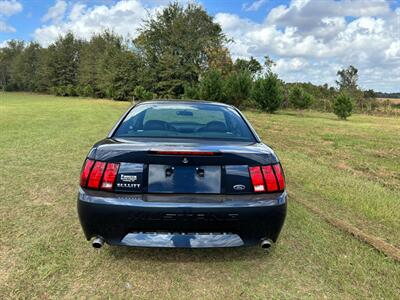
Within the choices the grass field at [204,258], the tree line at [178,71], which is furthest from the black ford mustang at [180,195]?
the tree line at [178,71]

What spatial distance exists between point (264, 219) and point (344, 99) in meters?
23.7

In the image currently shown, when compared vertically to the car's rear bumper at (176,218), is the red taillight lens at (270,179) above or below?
above

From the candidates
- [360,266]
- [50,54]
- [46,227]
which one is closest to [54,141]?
[46,227]

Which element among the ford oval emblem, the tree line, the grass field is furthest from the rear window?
the tree line

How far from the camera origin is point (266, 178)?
9.73ft

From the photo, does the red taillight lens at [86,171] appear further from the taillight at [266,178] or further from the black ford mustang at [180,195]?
the taillight at [266,178]

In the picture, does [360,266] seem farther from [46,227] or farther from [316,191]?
[46,227]

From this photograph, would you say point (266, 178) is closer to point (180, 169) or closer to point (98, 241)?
point (180, 169)

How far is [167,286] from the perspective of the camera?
115 inches

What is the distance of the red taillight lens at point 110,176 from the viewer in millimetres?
2867

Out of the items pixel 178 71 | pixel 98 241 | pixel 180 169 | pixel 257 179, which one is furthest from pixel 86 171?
pixel 178 71

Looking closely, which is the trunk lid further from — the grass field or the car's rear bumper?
the grass field

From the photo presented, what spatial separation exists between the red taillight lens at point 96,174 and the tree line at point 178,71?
78.2ft

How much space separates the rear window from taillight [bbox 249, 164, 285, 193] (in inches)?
21.2
